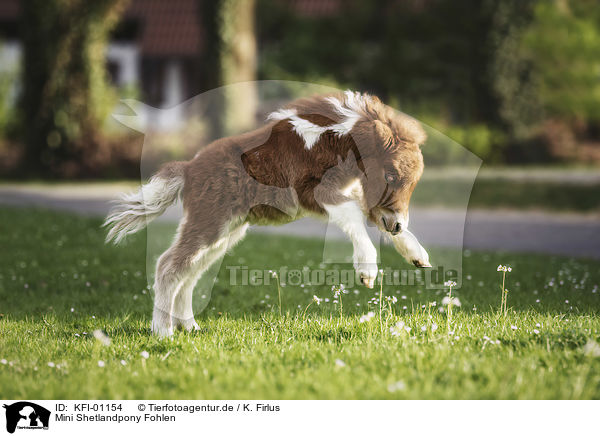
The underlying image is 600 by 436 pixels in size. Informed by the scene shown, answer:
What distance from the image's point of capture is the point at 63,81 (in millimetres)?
17094

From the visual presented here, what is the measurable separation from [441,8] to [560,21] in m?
4.20

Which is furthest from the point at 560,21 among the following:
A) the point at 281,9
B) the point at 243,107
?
the point at 243,107

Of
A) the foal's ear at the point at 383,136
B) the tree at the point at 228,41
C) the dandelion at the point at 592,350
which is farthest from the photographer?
the tree at the point at 228,41

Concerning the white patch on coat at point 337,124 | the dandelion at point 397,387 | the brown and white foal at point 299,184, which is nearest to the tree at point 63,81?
the brown and white foal at point 299,184

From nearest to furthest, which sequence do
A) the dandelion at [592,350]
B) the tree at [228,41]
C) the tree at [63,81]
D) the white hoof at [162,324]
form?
the dandelion at [592,350] → the white hoof at [162,324] → the tree at [228,41] → the tree at [63,81]

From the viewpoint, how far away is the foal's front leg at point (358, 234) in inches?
154

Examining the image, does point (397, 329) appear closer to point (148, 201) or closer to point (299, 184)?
point (299, 184)

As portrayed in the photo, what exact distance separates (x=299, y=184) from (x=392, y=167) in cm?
66

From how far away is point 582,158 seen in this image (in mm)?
20578

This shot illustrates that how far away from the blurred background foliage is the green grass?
961 cm

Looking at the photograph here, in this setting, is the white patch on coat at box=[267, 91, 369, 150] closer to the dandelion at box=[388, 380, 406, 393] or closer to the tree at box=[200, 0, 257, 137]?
the dandelion at box=[388, 380, 406, 393]
